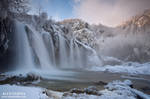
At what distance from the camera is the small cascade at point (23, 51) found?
11.8 meters

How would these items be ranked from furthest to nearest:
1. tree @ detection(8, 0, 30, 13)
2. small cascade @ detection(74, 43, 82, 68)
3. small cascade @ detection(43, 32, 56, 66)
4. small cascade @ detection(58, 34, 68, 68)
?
small cascade @ detection(74, 43, 82, 68) → small cascade @ detection(58, 34, 68, 68) → small cascade @ detection(43, 32, 56, 66) → tree @ detection(8, 0, 30, 13)

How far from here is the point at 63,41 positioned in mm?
21766

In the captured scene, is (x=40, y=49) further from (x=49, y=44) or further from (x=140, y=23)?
(x=140, y=23)

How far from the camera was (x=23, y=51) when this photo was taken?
40.2 feet

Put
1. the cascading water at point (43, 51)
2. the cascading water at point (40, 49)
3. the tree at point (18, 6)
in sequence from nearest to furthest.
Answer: the cascading water at point (43, 51) → the tree at point (18, 6) → the cascading water at point (40, 49)

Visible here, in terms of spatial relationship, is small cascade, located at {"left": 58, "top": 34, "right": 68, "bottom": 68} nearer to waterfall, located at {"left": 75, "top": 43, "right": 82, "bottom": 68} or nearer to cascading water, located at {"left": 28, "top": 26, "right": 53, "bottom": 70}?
waterfall, located at {"left": 75, "top": 43, "right": 82, "bottom": 68}

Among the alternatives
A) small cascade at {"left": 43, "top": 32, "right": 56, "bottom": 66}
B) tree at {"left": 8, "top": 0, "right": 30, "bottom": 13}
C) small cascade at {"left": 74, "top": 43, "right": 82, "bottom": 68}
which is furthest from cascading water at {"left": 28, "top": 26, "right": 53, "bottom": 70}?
small cascade at {"left": 74, "top": 43, "right": 82, "bottom": 68}

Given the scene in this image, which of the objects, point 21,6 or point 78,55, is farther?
point 78,55

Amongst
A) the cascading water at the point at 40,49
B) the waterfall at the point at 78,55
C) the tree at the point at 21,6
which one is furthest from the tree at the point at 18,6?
the waterfall at the point at 78,55

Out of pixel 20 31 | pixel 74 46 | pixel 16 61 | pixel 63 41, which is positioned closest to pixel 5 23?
pixel 20 31

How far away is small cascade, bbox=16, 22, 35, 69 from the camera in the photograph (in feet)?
38.7

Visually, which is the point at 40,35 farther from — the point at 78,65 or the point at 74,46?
the point at 78,65

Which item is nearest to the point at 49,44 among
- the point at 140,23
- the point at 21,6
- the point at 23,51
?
the point at 23,51

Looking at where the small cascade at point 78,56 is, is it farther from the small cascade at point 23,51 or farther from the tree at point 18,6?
the small cascade at point 23,51
